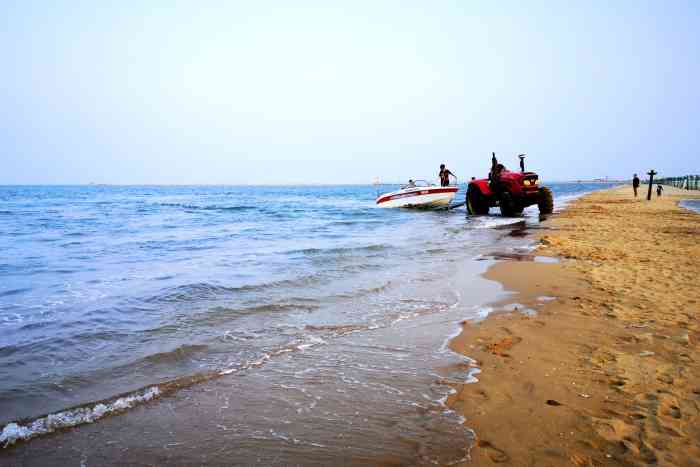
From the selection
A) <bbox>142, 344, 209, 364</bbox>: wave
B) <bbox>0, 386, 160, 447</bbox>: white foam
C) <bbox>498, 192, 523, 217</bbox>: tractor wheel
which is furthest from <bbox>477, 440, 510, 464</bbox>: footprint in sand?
<bbox>498, 192, 523, 217</bbox>: tractor wheel

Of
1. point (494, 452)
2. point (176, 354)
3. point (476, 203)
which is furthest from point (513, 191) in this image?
point (494, 452)

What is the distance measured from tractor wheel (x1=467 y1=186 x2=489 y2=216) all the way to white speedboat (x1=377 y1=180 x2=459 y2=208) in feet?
19.6

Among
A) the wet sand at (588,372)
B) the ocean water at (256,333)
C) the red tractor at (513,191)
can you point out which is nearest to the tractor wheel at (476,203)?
the red tractor at (513,191)

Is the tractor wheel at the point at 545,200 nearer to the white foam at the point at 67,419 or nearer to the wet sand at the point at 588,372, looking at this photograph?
the wet sand at the point at 588,372

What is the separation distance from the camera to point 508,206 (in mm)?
20812

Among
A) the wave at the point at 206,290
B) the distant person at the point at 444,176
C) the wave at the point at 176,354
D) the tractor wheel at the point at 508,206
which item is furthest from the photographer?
the distant person at the point at 444,176

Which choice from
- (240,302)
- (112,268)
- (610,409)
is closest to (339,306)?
(240,302)

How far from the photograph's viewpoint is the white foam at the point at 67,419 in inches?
116

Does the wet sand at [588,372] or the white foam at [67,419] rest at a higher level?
the wet sand at [588,372]

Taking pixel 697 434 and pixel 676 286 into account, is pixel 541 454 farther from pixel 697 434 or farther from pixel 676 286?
pixel 676 286

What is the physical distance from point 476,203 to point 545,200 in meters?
3.96

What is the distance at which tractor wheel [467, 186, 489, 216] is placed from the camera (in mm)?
23856

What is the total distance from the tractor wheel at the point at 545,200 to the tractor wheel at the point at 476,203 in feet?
9.77

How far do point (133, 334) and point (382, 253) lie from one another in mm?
7638
